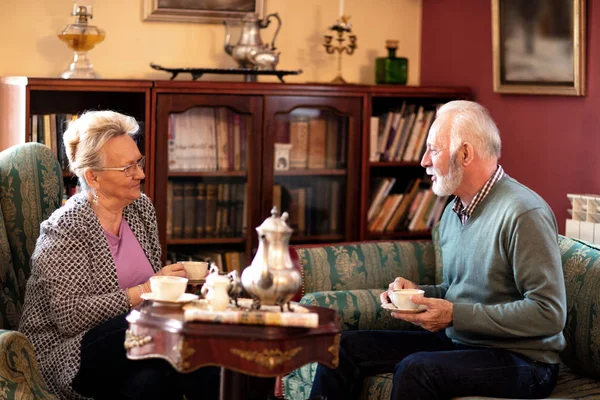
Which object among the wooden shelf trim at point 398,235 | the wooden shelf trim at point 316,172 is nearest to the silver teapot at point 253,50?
the wooden shelf trim at point 316,172

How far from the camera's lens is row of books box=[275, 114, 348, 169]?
405 centimetres

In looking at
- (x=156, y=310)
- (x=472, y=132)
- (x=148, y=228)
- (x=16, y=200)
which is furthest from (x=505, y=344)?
(x=16, y=200)

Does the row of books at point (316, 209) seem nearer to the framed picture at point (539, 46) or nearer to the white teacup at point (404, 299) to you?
the framed picture at point (539, 46)

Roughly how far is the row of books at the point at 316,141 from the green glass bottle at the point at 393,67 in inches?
17.1

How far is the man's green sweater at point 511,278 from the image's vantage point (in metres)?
2.42

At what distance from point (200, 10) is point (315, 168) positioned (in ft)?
2.97

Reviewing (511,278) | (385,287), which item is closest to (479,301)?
(511,278)

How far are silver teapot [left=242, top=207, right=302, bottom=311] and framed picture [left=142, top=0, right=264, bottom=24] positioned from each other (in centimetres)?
233

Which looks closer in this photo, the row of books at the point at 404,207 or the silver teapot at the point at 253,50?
the silver teapot at the point at 253,50

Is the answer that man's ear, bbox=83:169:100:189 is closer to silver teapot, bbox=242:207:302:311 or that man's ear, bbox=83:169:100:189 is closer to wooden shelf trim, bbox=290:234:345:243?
silver teapot, bbox=242:207:302:311

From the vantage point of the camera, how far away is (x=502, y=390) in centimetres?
246

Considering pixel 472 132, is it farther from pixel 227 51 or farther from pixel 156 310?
pixel 227 51

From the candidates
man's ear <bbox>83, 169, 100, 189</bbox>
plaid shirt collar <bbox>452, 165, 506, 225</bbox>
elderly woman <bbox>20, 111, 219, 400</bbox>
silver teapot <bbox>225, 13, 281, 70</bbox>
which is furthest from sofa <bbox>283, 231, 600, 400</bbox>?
silver teapot <bbox>225, 13, 281, 70</bbox>

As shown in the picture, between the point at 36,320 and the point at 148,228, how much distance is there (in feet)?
1.60
